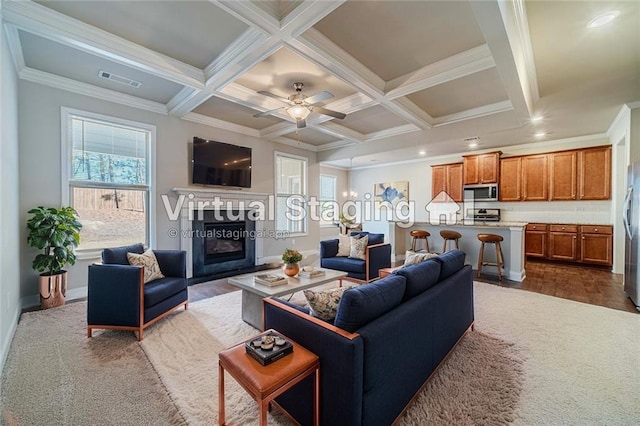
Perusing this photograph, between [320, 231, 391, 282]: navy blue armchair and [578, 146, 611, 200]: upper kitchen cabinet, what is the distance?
466 centimetres

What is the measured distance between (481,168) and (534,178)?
3.66 ft

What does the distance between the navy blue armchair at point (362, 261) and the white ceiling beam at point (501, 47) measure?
9.05ft

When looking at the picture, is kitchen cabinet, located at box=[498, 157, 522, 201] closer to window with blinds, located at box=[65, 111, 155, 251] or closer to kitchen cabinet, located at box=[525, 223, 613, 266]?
kitchen cabinet, located at box=[525, 223, 613, 266]

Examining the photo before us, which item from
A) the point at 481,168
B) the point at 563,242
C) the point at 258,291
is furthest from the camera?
the point at 481,168

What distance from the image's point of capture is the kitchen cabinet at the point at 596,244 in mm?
5301

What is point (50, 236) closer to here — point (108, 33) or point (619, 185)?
point (108, 33)

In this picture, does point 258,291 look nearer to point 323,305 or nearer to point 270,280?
point 270,280

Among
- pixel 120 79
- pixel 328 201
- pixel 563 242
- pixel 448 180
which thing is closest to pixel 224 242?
pixel 120 79

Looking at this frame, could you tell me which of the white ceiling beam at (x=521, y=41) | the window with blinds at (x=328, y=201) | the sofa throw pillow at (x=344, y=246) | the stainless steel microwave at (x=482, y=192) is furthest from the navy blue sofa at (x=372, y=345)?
the window with blinds at (x=328, y=201)

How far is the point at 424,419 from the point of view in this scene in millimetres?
1616

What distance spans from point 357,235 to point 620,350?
10.8 ft

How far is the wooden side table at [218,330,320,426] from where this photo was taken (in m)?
1.20

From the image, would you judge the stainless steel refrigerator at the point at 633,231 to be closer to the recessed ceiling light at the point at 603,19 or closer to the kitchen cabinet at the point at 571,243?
the kitchen cabinet at the point at 571,243

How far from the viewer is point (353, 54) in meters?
2.92
